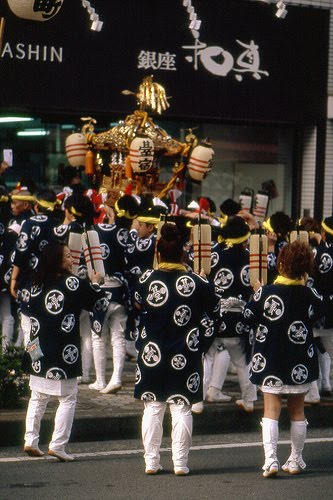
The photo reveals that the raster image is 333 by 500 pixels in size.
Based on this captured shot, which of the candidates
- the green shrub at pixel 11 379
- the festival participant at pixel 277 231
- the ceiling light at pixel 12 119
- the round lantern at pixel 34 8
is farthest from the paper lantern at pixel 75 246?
the ceiling light at pixel 12 119

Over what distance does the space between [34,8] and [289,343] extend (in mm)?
3657

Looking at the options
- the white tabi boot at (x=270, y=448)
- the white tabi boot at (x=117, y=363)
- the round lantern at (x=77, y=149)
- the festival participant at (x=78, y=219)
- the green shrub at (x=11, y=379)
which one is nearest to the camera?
the white tabi boot at (x=270, y=448)

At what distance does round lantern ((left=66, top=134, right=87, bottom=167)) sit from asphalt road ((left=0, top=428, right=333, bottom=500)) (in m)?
5.69

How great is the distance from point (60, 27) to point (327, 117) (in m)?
4.84

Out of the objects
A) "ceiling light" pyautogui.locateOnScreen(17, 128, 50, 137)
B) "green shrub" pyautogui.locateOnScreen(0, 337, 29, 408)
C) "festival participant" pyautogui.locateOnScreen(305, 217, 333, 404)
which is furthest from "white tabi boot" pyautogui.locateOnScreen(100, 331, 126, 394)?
"ceiling light" pyautogui.locateOnScreen(17, 128, 50, 137)

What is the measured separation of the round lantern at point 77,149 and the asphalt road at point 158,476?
18.7 feet

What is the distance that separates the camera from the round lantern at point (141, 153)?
1326 centimetres

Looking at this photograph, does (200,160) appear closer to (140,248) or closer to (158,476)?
(140,248)

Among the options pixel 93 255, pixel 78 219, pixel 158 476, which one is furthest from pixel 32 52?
pixel 158 476

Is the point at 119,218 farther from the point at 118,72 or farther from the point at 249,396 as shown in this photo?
the point at 118,72

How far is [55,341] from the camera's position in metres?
8.23

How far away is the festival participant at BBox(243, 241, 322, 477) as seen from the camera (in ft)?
26.2

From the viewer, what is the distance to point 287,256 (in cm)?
798

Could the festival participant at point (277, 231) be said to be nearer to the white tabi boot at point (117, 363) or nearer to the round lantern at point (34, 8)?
the white tabi boot at point (117, 363)
